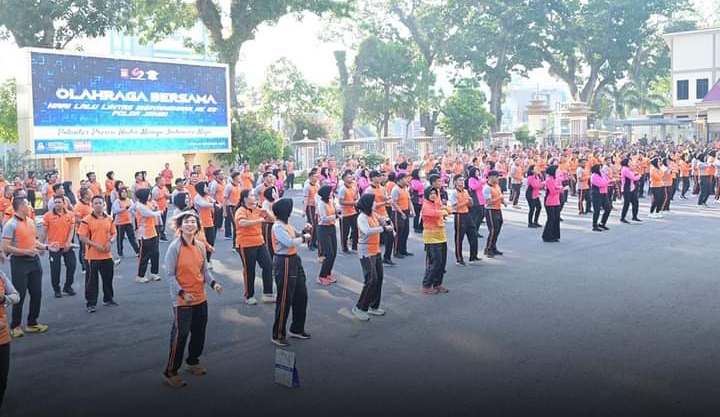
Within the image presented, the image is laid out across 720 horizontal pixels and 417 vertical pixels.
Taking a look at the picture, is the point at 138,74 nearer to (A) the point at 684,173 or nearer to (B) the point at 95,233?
(B) the point at 95,233

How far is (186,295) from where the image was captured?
7.41 m

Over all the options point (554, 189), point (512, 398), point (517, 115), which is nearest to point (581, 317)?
point (512, 398)

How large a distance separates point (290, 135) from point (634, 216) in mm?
28978

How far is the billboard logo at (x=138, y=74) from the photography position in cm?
2677

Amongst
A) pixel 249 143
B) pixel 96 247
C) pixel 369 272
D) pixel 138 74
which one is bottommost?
pixel 369 272

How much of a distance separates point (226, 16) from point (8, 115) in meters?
10.3

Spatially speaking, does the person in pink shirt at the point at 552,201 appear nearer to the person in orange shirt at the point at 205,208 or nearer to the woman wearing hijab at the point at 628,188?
the woman wearing hijab at the point at 628,188

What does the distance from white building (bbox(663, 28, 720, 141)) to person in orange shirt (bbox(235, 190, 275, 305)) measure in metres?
49.2

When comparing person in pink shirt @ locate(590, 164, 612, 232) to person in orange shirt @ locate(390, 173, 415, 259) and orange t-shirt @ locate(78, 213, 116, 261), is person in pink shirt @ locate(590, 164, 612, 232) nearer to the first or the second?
person in orange shirt @ locate(390, 173, 415, 259)

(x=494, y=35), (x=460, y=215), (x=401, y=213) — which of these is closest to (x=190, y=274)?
(x=460, y=215)

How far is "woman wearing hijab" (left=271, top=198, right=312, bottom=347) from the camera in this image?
8.59 m

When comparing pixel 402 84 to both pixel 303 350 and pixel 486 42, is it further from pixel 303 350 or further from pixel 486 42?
pixel 303 350

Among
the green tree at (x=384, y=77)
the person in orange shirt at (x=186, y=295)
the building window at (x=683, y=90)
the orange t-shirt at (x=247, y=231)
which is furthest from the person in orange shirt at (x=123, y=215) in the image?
the building window at (x=683, y=90)

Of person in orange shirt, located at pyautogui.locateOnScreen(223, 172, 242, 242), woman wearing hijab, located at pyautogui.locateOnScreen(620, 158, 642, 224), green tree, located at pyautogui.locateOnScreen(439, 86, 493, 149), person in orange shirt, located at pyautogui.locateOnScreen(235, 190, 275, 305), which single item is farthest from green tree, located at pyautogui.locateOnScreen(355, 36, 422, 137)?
person in orange shirt, located at pyautogui.locateOnScreen(235, 190, 275, 305)
